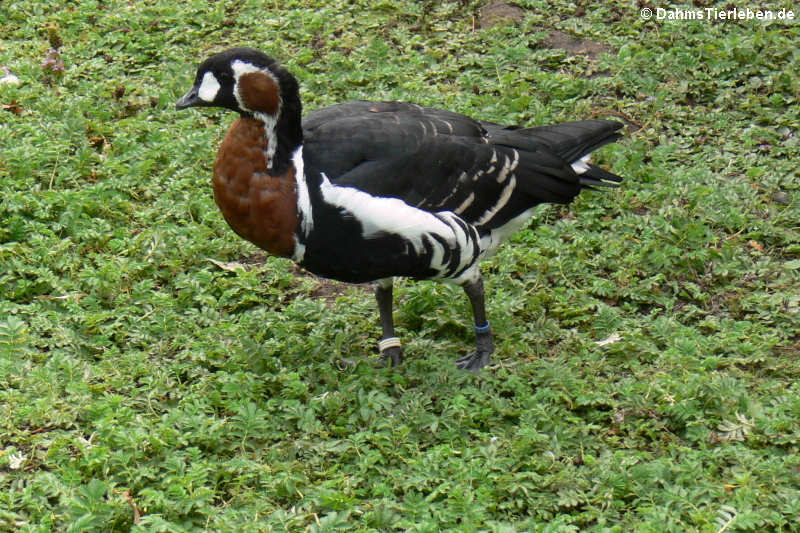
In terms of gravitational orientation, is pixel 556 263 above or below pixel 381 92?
below

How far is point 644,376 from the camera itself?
502 cm

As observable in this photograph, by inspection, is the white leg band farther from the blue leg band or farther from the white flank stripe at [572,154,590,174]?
the white flank stripe at [572,154,590,174]

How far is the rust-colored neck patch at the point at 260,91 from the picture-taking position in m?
4.60

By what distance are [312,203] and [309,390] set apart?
101 centimetres

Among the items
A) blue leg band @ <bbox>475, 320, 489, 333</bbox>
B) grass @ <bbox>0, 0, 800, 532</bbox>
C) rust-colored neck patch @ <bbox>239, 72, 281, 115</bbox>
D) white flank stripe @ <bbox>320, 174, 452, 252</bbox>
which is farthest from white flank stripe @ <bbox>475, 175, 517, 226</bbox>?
rust-colored neck patch @ <bbox>239, 72, 281, 115</bbox>

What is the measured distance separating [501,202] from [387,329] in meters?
0.88

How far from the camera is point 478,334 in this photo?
5.30m

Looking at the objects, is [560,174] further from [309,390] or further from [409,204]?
A: [309,390]

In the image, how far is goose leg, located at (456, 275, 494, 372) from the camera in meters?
5.19

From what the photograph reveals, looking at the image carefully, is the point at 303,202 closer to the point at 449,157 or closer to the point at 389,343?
the point at 449,157

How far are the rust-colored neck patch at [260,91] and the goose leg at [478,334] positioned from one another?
4.36ft

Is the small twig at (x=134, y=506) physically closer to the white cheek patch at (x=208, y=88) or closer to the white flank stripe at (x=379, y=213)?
the white flank stripe at (x=379, y=213)

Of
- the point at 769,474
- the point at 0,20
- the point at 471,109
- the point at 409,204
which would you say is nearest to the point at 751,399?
the point at 769,474

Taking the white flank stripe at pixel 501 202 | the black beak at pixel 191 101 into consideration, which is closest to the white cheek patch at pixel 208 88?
the black beak at pixel 191 101
